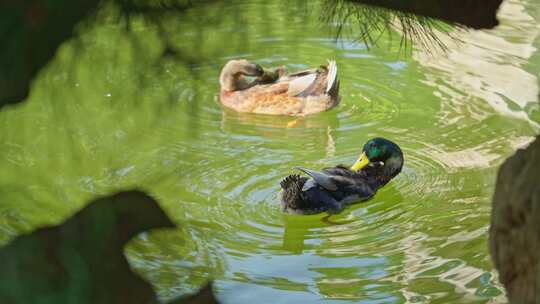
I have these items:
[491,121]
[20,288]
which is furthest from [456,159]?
[20,288]

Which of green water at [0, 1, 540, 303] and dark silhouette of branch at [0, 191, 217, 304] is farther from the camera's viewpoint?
green water at [0, 1, 540, 303]

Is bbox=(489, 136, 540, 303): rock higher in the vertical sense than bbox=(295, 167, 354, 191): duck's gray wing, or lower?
higher

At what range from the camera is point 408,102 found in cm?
689

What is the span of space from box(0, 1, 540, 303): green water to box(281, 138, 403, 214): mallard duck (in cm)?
8

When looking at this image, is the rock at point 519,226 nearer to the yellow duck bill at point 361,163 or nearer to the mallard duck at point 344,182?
the mallard duck at point 344,182

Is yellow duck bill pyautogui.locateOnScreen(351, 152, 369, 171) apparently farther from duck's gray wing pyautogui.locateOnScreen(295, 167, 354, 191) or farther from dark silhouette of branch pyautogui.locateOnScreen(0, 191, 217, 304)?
dark silhouette of branch pyautogui.locateOnScreen(0, 191, 217, 304)

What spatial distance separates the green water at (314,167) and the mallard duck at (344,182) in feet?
0.26

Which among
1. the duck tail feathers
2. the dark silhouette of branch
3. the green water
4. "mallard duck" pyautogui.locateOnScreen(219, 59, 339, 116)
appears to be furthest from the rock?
"mallard duck" pyautogui.locateOnScreen(219, 59, 339, 116)

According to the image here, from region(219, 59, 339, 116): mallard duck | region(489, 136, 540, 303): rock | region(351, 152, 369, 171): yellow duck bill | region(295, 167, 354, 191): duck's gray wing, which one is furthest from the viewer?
region(219, 59, 339, 116): mallard duck

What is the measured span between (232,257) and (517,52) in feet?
11.8

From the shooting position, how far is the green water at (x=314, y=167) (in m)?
4.28

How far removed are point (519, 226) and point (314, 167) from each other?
346 centimetres

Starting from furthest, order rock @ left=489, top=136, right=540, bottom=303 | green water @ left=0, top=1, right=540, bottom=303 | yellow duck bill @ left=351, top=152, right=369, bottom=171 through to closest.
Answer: yellow duck bill @ left=351, top=152, right=369, bottom=171 → green water @ left=0, top=1, right=540, bottom=303 → rock @ left=489, top=136, right=540, bottom=303

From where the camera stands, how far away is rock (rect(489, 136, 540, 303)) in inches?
99.6
